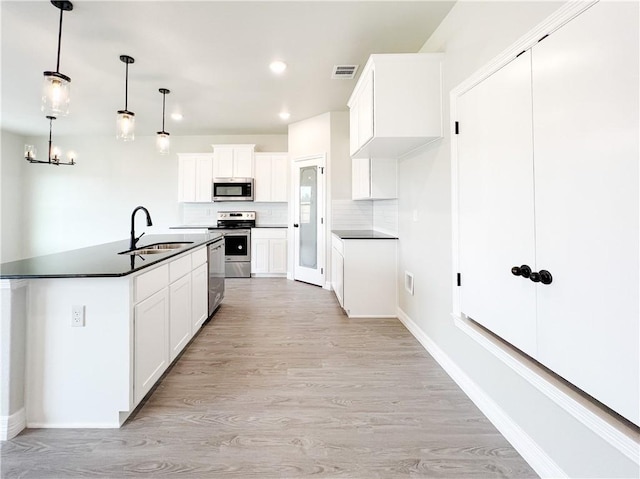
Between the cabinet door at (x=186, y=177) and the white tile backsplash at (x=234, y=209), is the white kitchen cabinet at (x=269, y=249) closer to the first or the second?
the white tile backsplash at (x=234, y=209)

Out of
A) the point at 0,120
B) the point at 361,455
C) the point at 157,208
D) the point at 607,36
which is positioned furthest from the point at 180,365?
the point at 0,120

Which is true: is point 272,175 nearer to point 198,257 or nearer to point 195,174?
point 195,174

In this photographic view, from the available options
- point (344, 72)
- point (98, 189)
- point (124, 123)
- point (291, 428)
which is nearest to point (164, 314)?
point (291, 428)

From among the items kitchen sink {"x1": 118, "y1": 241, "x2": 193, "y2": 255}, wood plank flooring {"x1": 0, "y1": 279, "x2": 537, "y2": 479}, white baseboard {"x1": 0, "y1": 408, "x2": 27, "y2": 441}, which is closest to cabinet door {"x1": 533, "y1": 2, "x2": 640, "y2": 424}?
wood plank flooring {"x1": 0, "y1": 279, "x2": 537, "y2": 479}

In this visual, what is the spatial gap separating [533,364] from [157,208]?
6.67 m

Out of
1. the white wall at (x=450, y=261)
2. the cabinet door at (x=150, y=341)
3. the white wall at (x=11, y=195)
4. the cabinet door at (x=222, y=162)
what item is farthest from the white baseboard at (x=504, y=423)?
the white wall at (x=11, y=195)

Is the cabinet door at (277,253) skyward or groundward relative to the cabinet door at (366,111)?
groundward

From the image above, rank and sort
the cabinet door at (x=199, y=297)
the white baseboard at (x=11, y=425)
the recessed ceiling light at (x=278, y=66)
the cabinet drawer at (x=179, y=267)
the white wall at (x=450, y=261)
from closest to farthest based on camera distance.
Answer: the white wall at (x=450, y=261) → the white baseboard at (x=11, y=425) → the cabinet drawer at (x=179, y=267) → the cabinet door at (x=199, y=297) → the recessed ceiling light at (x=278, y=66)

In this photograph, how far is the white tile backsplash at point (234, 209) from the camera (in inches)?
248

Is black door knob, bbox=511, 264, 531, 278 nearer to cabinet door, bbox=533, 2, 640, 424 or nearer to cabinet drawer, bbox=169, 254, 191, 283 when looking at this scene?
cabinet door, bbox=533, 2, 640, 424

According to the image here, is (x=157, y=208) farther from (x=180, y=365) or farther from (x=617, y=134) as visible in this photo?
(x=617, y=134)

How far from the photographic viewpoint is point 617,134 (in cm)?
100

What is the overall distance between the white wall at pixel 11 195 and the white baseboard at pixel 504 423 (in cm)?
799

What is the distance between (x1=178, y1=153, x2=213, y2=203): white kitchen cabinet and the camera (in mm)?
5930
